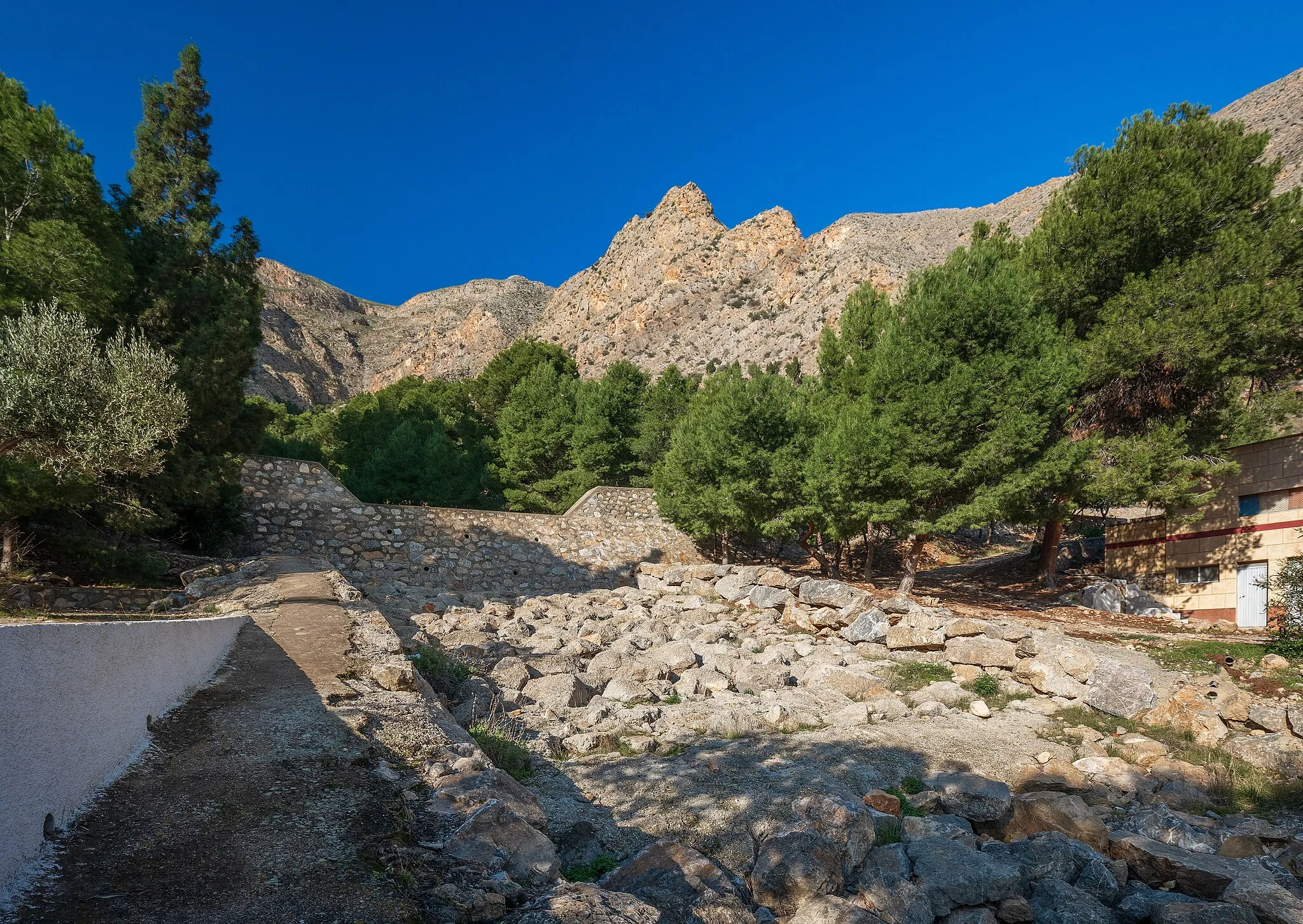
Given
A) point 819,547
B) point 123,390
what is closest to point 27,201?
point 123,390

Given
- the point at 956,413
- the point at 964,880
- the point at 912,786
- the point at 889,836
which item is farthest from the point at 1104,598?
the point at 964,880

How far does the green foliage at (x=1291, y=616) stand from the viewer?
9312 mm

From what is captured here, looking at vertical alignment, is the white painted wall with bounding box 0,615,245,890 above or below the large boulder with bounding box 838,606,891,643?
above

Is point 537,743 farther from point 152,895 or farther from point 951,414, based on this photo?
point 951,414

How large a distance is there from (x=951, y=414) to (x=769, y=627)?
6135 millimetres

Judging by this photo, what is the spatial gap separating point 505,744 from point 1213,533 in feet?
56.3

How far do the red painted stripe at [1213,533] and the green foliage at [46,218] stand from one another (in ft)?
75.1

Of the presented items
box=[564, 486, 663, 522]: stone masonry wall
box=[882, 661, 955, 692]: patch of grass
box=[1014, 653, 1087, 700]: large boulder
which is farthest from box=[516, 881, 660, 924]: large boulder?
box=[564, 486, 663, 522]: stone masonry wall

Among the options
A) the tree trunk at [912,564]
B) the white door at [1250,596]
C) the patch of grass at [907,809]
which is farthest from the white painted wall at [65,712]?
the white door at [1250,596]

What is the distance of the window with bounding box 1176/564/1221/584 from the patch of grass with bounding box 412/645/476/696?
55.4 ft

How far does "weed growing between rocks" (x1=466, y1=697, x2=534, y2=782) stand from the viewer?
5.73 metres

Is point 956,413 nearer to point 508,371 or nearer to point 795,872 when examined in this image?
point 795,872

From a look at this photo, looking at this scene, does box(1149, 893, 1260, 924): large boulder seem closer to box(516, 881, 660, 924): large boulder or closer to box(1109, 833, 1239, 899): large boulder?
box(1109, 833, 1239, 899): large boulder

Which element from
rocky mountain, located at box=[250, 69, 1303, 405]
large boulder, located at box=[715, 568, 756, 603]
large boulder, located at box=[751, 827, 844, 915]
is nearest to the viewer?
large boulder, located at box=[751, 827, 844, 915]
